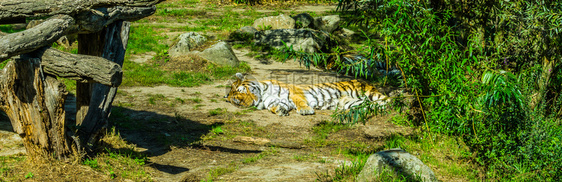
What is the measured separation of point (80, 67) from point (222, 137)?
2.58 m

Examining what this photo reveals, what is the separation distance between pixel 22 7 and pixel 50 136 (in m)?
1.19

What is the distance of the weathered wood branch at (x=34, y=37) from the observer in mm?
3889

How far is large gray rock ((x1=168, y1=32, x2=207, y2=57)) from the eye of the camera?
1083 cm

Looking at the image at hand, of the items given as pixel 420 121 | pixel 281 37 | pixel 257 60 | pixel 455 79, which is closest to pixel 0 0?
pixel 455 79

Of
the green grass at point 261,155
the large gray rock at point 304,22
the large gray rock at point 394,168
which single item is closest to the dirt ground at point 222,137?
the green grass at point 261,155

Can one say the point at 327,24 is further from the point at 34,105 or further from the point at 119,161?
the point at 34,105

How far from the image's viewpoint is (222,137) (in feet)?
21.1

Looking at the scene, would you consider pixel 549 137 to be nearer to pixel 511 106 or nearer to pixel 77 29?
pixel 511 106

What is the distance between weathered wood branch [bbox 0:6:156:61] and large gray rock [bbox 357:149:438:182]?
9.71 ft

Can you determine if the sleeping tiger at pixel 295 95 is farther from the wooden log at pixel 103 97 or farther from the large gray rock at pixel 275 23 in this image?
the large gray rock at pixel 275 23

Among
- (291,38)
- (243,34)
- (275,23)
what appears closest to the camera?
(291,38)

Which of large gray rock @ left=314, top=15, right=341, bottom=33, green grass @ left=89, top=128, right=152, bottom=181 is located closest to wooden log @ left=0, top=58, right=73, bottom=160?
green grass @ left=89, top=128, right=152, bottom=181

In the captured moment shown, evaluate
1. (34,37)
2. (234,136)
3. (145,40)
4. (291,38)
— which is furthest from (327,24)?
(34,37)

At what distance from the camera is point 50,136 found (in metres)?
4.52
